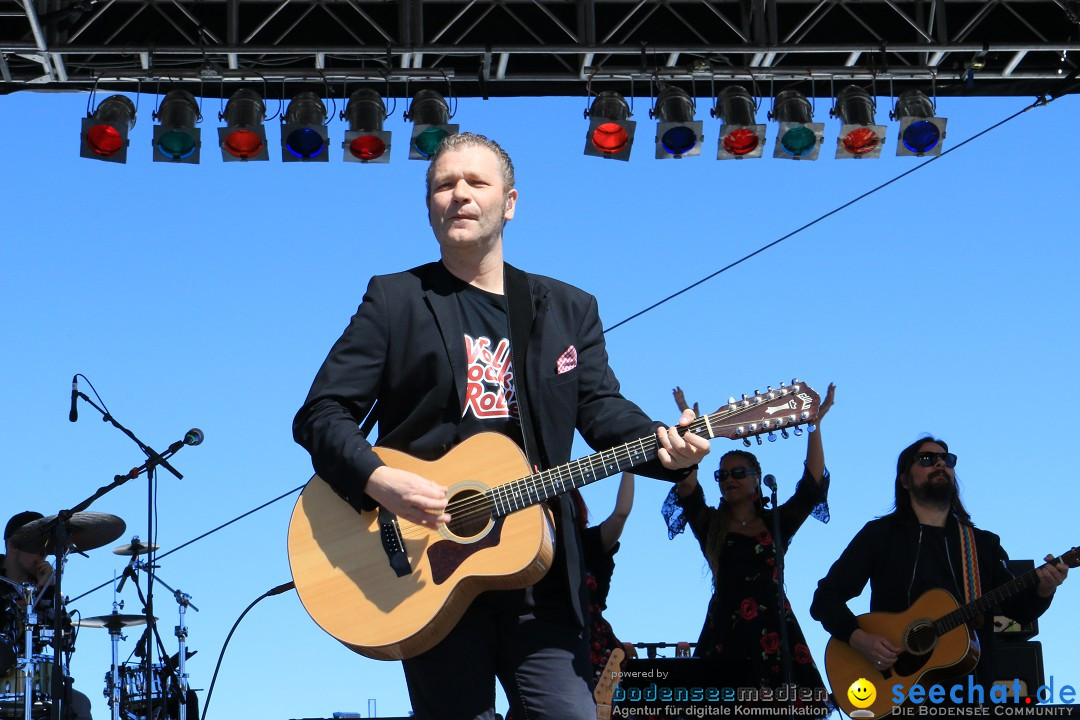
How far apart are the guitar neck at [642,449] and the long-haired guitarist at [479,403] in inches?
2.2

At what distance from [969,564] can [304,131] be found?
485 centimetres

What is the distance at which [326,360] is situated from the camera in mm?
3363

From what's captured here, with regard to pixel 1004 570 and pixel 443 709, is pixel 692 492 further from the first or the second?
pixel 443 709

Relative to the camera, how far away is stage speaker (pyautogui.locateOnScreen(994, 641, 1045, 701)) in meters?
7.04

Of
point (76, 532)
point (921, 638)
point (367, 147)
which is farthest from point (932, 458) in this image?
point (76, 532)

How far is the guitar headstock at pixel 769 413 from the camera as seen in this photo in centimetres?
327

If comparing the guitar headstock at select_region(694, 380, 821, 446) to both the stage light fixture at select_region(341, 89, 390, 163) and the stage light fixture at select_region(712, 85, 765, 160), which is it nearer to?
the stage light fixture at select_region(712, 85, 765, 160)

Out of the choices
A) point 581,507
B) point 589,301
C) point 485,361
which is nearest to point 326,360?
point 485,361

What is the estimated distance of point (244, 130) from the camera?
27.6 feet

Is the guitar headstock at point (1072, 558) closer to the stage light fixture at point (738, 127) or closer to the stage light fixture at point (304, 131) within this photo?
the stage light fixture at point (738, 127)

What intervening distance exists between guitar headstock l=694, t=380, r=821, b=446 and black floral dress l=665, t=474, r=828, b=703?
11.5ft

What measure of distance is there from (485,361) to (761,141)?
5.68 metres

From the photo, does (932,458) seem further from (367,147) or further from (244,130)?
(244,130)

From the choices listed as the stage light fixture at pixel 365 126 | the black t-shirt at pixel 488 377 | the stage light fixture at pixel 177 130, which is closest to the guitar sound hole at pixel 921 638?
the black t-shirt at pixel 488 377
